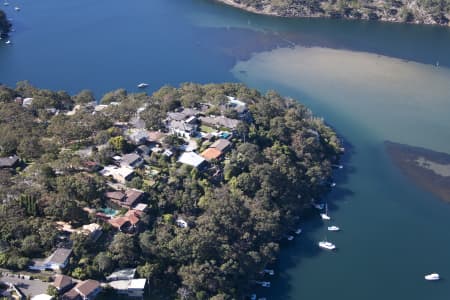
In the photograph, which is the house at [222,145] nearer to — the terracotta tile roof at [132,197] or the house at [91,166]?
the terracotta tile roof at [132,197]

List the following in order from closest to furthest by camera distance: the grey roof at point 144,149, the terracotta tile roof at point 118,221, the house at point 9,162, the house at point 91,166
A: the terracotta tile roof at point 118,221 < the house at point 91,166 < the house at point 9,162 < the grey roof at point 144,149

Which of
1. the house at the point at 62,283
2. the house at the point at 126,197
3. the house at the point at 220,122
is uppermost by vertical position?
the house at the point at 220,122

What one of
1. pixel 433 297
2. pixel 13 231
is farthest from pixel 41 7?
pixel 433 297

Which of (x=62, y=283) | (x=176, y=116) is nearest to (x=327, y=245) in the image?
(x=176, y=116)

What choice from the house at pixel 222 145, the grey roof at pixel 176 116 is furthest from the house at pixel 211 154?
the grey roof at pixel 176 116

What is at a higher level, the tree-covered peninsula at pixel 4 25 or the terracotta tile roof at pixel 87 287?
the tree-covered peninsula at pixel 4 25

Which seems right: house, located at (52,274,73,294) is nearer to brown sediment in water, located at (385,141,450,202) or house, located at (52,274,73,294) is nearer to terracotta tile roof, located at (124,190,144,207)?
terracotta tile roof, located at (124,190,144,207)

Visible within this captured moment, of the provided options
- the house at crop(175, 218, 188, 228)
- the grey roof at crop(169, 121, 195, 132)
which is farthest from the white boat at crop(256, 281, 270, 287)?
the grey roof at crop(169, 121, 195, 132)
